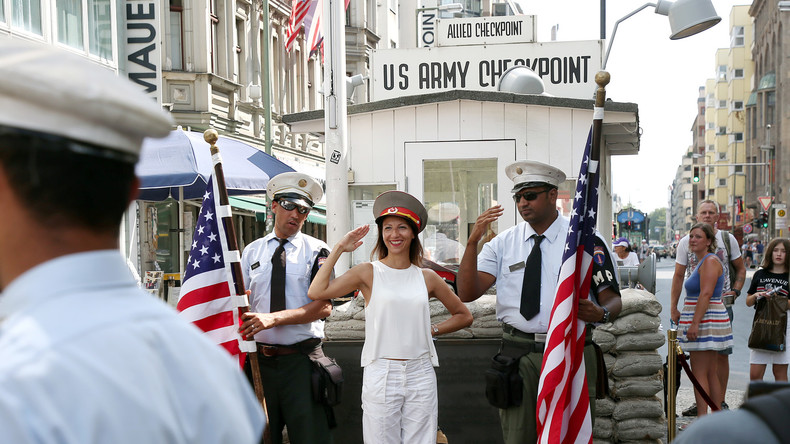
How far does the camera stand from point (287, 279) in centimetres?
504

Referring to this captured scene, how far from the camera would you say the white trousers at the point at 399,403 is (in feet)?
15.0

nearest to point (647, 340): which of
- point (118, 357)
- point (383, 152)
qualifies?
point (383, 152)

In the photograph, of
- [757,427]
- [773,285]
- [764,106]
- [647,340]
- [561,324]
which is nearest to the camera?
[757,427]

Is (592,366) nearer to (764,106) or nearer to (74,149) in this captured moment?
(74,149)

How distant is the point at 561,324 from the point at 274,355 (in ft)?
5.42

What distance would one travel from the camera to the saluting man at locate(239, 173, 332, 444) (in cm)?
482

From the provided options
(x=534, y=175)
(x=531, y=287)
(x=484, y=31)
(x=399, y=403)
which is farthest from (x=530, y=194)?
(x=484, y=31)

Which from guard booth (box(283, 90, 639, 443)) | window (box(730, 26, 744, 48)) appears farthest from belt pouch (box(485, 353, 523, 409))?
window (box(730, 26, 744, 48))

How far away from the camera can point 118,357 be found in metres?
1.12

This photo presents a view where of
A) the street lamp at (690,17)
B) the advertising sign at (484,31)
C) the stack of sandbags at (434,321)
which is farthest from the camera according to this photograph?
the advertising sign at (484,31)

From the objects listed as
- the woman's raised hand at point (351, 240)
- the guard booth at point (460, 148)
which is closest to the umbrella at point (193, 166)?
the guard booth at point (460, 148)

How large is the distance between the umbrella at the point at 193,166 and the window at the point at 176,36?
14.5 metres

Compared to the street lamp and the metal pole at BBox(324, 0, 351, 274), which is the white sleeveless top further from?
the street lamp

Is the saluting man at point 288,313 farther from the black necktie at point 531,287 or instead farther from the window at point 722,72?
the window at point 722,72
